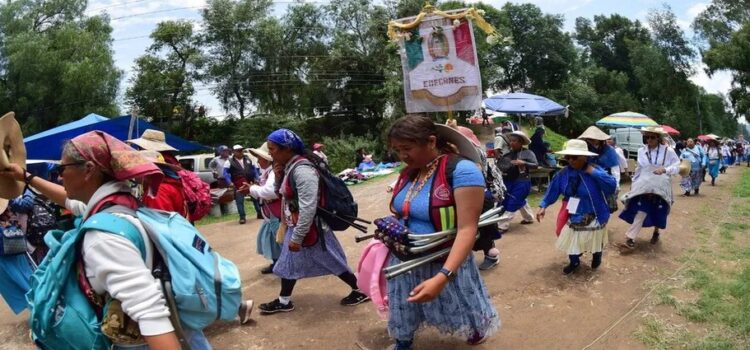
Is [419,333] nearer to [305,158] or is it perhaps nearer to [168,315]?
[305,158]

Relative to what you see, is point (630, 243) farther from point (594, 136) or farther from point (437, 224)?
point (437, 224)

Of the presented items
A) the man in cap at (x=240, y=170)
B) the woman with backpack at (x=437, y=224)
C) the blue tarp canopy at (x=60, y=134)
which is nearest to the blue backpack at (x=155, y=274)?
the woman with backpack at (x=437, y=224)

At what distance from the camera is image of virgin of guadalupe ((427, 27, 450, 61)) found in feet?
17.5

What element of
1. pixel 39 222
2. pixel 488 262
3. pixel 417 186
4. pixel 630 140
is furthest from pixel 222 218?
pixel 630 140

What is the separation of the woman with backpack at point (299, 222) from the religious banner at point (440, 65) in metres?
1.61

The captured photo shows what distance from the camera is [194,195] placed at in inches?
174

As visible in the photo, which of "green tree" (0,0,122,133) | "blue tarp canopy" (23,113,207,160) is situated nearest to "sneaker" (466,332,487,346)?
"blue tarp canopy" (23,113,207,160)

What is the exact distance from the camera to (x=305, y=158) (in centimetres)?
436

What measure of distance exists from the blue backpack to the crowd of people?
3cm

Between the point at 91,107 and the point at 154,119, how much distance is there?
21.9 ft

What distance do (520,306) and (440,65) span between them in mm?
2518

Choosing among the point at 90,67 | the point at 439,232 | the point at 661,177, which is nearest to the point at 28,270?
the point at 439,232

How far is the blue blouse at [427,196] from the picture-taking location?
2857 mm

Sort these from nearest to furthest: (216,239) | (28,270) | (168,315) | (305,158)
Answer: (168,315) < (305,158) < (28,270) < (216,239)
